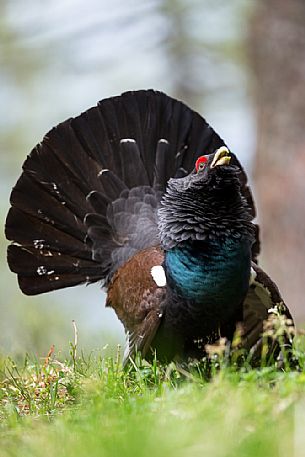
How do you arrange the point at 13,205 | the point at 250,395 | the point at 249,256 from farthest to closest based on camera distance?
the point at 13,205 → the point at 249,256 → the point at 250,395

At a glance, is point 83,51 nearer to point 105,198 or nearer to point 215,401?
point 105,198

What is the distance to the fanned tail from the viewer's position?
6.24 meters

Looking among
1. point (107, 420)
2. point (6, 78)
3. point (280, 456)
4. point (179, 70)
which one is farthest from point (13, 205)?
point (6, 78)

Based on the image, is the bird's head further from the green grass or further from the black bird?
the green grass

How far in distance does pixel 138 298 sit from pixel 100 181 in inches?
50.0

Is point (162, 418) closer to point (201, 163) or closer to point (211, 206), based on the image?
point (211, 206)

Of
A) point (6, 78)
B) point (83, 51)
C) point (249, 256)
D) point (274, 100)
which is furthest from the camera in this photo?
point (6, 78)

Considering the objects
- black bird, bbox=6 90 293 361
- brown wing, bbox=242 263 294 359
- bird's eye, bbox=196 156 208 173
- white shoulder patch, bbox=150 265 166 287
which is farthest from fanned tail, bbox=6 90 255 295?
bird's eye, bbox=196 156 208 173

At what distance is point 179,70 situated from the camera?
16.2m

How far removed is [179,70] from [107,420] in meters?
13.5

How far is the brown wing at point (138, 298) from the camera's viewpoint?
17.1ft

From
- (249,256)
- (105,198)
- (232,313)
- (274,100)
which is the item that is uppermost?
(274,100)

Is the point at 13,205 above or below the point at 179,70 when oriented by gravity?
below

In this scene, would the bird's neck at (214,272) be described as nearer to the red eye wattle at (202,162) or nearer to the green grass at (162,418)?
the red eye wattle at (202,162)
